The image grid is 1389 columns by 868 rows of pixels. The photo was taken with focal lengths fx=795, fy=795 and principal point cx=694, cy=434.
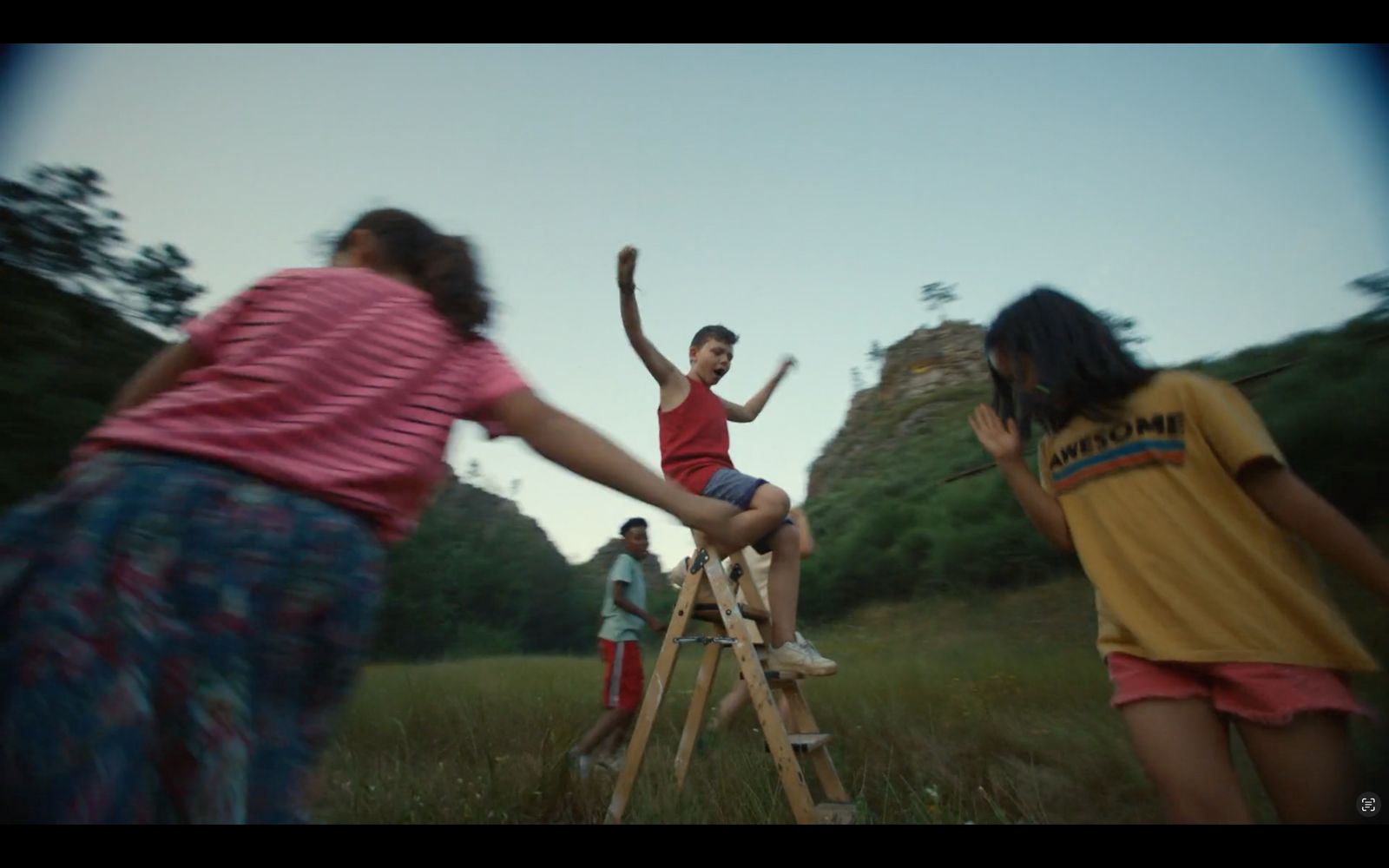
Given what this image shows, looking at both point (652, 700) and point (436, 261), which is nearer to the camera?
point (436, 261)

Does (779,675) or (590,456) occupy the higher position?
(590,456)

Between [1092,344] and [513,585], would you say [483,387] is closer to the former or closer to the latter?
[1092,344]

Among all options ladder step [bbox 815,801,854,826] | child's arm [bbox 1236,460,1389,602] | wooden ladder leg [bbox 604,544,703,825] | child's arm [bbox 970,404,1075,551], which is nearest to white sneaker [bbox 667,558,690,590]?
wooden ladder leg [bbox 604,544,703,825]

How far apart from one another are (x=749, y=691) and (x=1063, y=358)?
182 centimetres

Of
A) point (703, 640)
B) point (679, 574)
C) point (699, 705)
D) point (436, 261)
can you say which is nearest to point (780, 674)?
point (703, 640)

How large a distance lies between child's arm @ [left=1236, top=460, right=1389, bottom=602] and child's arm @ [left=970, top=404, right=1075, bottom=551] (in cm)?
42

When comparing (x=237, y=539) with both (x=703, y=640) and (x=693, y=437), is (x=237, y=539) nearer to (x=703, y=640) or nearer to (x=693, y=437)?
(x=693, y=437)

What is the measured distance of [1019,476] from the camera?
210 centimetres

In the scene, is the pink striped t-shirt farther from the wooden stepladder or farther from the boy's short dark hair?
the boy's short dark hair

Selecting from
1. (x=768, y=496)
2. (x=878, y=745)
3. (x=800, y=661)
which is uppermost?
(x=768, y=496)

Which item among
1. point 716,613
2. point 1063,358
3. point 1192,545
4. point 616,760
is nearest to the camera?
point 1192,545

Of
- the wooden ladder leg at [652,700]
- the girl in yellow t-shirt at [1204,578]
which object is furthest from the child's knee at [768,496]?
the girl in yellow t-shirt at [1204,578]

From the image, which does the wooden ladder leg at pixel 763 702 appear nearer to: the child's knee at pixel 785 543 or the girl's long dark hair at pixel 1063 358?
the child's knee at pixel 785 543

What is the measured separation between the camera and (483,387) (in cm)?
124
